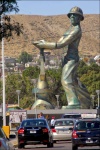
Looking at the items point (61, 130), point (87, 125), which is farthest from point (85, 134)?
point (61, 130)

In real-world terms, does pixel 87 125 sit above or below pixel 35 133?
above

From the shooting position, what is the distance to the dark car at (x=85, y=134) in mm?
37219

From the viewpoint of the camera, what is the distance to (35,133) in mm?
41250

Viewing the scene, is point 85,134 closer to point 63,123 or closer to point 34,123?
point 34,123

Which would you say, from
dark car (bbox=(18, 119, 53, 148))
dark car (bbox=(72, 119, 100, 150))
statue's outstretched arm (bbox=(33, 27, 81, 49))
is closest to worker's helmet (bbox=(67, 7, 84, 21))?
statue's outstretched arm (bbox=(33, 27, 81, 49))

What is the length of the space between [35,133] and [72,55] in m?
54.7

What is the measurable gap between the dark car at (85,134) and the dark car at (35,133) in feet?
12.2

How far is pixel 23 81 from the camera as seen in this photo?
5251 inches

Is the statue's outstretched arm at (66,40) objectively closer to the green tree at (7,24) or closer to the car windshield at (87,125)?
the car windshield at (87,125)

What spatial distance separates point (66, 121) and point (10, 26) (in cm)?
1947

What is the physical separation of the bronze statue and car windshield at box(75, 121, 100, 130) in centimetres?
5628

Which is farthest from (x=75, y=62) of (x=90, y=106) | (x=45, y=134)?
(x=45, y=134)

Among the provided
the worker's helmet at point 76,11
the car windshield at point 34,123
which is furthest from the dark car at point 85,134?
the worker's helmet at point 76,11

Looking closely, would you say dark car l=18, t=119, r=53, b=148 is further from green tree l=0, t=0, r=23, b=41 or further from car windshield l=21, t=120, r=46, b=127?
green tree l=0, t=0, r=23, b=41
